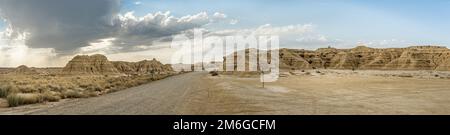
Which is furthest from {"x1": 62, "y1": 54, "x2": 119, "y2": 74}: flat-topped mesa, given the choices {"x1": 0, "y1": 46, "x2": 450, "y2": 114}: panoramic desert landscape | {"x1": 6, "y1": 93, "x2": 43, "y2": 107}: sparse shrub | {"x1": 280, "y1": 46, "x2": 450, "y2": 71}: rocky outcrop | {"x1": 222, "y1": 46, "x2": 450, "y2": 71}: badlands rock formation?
{"x1": 6, "y1": 93, "x2": 43, "y2": 107}: sparse shrub

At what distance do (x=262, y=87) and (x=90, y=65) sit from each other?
141 meters

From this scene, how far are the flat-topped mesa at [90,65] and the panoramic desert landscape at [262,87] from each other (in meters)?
0.37

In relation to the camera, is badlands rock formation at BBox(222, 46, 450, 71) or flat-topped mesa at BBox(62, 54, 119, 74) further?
flat-topped mesa at BBox(62, 54, 119, 74)

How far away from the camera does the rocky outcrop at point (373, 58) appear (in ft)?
413

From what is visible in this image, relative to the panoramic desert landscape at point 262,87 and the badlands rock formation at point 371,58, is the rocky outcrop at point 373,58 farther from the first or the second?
the panoramic desert landscape at point 262,87

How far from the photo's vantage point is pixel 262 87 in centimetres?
2948

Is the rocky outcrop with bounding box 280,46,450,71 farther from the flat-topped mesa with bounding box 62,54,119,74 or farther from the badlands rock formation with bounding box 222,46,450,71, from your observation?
the flat-topped mesa with bounding box 62,54,119,74

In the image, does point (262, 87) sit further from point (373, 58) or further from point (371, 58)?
point (371, 58)

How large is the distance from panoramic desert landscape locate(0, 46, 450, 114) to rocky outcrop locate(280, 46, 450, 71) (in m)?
0.31

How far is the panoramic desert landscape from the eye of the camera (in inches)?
613

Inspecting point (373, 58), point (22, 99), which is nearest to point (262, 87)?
point (22, 99)

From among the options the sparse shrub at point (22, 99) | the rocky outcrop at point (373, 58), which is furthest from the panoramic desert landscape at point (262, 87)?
the rocky outcrop at point (373, 58)
